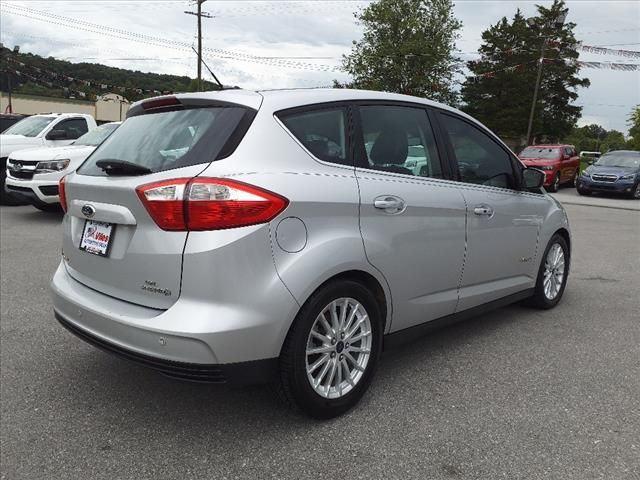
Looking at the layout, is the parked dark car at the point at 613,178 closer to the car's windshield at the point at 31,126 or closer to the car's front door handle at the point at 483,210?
the car's windshield at the point at 31,126

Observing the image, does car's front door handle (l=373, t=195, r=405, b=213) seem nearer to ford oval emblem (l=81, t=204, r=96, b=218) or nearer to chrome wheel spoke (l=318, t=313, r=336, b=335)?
chrome wheel spoke (l=318, t=313, r=336, b=335)

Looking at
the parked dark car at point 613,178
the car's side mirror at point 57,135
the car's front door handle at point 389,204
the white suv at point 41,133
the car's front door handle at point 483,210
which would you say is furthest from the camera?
the parked dark car at point 613,178

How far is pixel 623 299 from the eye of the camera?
5.36 m

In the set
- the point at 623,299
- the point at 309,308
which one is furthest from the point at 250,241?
the point at 623,299

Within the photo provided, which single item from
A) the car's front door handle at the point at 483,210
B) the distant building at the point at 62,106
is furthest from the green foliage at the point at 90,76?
the car's front door handle at the point at 483,210

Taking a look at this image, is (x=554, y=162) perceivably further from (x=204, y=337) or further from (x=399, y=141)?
(x=204, y=337)

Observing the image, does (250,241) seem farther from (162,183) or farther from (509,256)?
(509,256)

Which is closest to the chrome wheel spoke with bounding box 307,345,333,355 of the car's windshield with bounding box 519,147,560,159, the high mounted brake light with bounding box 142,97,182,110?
the high mounted brake light with bounding box 142,97,182,110

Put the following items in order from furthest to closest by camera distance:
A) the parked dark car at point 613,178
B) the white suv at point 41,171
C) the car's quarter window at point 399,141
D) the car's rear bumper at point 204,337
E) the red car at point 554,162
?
the red car at point 554,162 < the parked dark car at point 613,178 < the white suv at point 41,171 < the car's quarter window at point 399,141 < the car's rear bumper at point 204,337

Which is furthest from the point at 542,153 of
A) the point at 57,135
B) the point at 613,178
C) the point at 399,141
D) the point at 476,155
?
the point at 399,141

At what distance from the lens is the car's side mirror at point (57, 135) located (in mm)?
10523

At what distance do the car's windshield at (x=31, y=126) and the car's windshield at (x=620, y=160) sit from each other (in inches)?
671

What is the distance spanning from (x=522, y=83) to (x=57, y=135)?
4689 cm

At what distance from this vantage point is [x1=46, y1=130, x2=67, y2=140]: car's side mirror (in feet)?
34.5
